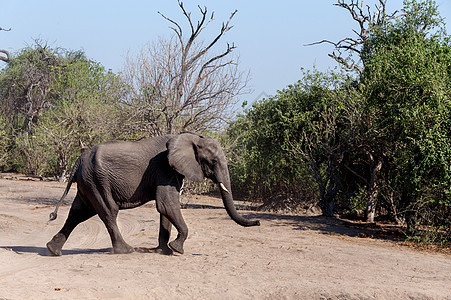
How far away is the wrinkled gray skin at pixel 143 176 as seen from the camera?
9156 millimetres

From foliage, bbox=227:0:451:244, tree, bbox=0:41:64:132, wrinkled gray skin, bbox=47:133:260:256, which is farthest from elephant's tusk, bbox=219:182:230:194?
tree, bbox=0:41:64:132

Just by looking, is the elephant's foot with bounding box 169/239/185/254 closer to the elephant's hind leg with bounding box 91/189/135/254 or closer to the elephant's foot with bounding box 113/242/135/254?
the elephant's foot with bounding box 113/242/135/254

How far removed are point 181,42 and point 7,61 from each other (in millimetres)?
30310

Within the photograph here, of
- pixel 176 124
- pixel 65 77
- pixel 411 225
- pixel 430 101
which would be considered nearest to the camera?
pixel 430 101

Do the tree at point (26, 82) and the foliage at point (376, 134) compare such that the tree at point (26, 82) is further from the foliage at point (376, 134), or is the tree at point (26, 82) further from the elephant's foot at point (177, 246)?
the elephant's foot at point (177, 246)

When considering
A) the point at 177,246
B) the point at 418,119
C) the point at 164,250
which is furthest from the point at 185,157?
the point at 418,119

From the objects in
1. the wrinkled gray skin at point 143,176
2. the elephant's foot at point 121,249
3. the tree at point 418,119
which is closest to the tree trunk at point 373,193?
the tree at point 418,119

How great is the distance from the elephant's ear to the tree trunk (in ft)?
29.7

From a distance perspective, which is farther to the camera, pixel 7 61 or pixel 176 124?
pixel 7 61

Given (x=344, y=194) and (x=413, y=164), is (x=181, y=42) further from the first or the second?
(x=413, y=164)

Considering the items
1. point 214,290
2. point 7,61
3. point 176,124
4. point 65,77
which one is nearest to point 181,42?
point 176,124

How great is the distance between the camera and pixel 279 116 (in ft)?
61.9

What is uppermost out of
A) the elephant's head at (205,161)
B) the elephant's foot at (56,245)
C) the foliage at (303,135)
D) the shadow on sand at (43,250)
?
the foliage at (303,135)

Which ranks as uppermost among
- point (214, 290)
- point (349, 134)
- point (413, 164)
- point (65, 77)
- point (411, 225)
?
point (65, 77)
